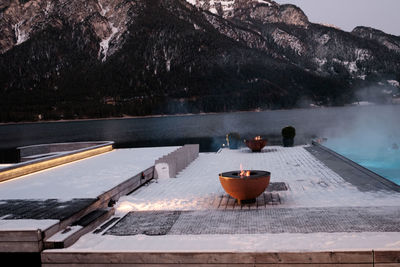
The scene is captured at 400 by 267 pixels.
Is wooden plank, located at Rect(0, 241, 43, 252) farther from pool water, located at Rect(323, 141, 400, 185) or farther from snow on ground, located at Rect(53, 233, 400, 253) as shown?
pool water, located at Rect(323, 141, 400, 185)

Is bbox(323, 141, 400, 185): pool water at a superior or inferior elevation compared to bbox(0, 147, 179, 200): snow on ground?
inferior

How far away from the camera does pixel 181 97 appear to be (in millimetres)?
197500

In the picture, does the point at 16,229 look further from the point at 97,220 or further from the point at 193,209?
the point at 193,209

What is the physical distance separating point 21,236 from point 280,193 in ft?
17.9

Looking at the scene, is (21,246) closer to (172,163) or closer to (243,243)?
(243,243)

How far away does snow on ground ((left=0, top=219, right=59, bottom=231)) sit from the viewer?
5.39 m

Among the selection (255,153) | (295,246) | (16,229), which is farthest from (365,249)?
(255,153)

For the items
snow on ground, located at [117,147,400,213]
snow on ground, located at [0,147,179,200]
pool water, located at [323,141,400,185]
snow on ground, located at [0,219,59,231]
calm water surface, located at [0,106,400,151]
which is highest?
snow on ground, located at [0,219,59,231]

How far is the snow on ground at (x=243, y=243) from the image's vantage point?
192 inches

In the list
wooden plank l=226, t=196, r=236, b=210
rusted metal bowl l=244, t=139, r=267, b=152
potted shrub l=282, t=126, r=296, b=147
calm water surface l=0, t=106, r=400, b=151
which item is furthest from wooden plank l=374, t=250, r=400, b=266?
calm water surface l=0, t=106, r=400, b=151

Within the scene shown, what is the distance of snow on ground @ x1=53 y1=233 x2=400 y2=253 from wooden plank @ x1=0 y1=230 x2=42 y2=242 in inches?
11.2

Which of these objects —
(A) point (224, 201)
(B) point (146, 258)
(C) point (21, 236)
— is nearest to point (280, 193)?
(A) point (224, 201)

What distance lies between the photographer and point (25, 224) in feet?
18.4

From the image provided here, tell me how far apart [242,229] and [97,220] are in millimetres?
2477
